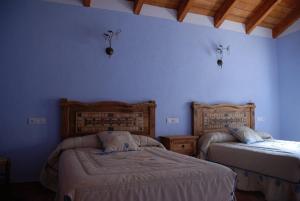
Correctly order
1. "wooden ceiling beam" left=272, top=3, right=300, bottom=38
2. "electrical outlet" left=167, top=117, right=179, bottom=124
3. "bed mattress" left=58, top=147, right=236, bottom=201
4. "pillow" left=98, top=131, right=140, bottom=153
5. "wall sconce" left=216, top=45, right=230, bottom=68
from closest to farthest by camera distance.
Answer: "bed mattress" left=58, top=147, right=236, bottom=201, "pillow" left=98, top=131, right=140, bottom=153, "electrical outlet" left=167, top=117, right=179, bottom=124, "wall sconce" left=216, top=45, right=230, bottom=68, "wooden ceiling beam" left=272, top=3, right=300, bottom=38

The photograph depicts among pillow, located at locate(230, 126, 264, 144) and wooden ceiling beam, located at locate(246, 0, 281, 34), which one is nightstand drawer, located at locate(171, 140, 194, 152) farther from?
wooden ceiling beam, located at locate(246, 0, 281, 34)

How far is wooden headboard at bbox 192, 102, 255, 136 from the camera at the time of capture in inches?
176

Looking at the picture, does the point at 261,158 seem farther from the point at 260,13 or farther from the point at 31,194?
the point at 31,194

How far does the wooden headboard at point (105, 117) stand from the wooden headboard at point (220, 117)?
87cm

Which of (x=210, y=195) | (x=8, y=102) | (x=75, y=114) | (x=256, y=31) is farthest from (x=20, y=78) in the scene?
(x=256, y=31)

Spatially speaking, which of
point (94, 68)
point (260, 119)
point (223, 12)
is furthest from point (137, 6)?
point (260, 119)

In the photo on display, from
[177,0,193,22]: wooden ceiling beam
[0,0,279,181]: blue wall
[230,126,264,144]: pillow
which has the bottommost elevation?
[230,126,264,144]: pillow

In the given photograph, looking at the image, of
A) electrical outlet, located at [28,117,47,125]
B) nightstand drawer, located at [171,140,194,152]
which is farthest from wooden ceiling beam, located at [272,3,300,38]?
electrical outlet, located at [28,117,47,125]

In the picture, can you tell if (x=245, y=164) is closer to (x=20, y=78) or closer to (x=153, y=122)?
(x=153, y=122)

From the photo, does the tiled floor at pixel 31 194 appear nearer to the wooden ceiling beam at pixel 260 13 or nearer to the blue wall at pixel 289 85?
the blue wall at pixel 289 85

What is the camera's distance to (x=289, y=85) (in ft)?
17.2

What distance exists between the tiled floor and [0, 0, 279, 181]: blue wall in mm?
170

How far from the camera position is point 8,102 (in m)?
3.46

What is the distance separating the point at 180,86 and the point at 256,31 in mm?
2186
